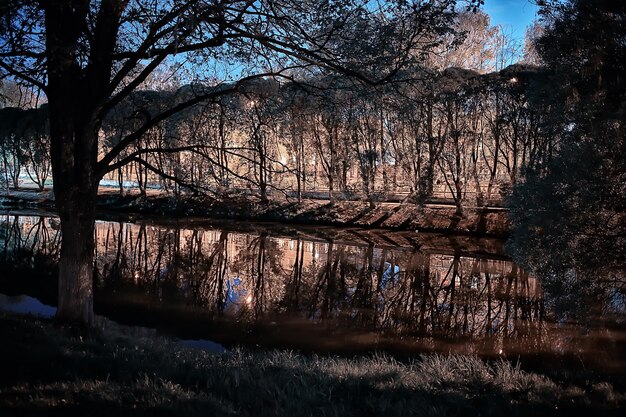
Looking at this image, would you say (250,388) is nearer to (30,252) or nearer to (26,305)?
(26,305)

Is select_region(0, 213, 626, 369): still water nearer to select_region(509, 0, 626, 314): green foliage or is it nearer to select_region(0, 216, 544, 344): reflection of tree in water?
select_region(0, 216, 544, 344): reflection of tree in water

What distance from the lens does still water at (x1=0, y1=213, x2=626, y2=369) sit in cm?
1214

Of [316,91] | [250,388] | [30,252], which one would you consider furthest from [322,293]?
[30,252]

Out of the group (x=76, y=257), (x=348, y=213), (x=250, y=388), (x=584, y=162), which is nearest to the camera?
(x=250, y=388)

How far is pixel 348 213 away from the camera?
36906 millimetres

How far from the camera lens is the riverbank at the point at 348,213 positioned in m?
32.2

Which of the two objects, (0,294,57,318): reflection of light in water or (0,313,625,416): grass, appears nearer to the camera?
(0,313,625,416): grass

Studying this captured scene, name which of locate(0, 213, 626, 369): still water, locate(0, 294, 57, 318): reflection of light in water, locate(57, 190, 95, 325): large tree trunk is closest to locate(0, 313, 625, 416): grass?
locate(57, 190, 95, 325): large tree trunk

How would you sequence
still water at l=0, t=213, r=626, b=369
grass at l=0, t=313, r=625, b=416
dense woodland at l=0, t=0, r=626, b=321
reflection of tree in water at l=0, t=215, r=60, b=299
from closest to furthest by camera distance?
grass at l=0, t=313, r=625, b=416
dense woodland at l=0, t=0, r=626, b=321
still water at l=0, t=213, r=626, b=369
reflection of tree in water at l=0, t=215, r=60, b=299

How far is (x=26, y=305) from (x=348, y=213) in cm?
2603

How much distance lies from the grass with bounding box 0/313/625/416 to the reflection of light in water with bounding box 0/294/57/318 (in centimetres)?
583

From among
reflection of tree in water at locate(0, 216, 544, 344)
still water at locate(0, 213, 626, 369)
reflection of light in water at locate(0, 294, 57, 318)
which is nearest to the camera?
still water at locate(0, 213, 626, 369)

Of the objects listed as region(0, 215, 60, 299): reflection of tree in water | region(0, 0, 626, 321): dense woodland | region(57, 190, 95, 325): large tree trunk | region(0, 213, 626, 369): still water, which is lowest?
region(0, 213, 626, 369): still water

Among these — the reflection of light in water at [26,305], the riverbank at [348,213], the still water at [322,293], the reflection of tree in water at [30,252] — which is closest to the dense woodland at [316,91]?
the still water at [322,293]
